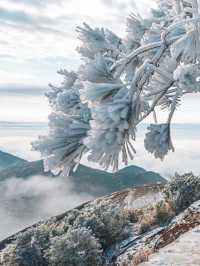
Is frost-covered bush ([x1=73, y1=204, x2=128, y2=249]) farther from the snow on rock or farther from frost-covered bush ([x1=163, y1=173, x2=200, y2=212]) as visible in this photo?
the snow on rock

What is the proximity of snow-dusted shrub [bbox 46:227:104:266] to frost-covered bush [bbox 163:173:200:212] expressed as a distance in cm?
472

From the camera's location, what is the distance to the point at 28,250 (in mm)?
21016

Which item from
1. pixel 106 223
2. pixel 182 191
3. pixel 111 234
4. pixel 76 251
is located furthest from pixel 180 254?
pixel 182 191

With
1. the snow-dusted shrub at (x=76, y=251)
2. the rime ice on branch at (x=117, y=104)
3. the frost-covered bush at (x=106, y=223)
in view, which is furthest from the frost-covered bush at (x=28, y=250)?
the rime ice on branch at (x=117, y=104)

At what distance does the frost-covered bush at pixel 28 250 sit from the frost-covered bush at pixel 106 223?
63.2 inches

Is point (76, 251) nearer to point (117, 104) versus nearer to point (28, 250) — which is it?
point (28, 250)

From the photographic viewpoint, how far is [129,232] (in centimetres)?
2172

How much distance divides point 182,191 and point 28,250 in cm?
691

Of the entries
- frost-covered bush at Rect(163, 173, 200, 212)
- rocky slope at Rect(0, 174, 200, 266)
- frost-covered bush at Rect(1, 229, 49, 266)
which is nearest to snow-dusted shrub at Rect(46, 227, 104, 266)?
rocky slope at Rect(0, 174, 200, 266)

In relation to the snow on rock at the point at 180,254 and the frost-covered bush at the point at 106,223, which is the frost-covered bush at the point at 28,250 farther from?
the snow on rock at the point at 180,254

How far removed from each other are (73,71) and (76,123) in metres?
2.29

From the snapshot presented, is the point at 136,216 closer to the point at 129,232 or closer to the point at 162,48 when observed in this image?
the point at 129,232

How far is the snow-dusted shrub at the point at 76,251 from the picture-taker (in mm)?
19109

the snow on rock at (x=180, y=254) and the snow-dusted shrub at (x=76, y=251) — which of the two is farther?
the snow-dusted shrub at (x=76, y=251)
